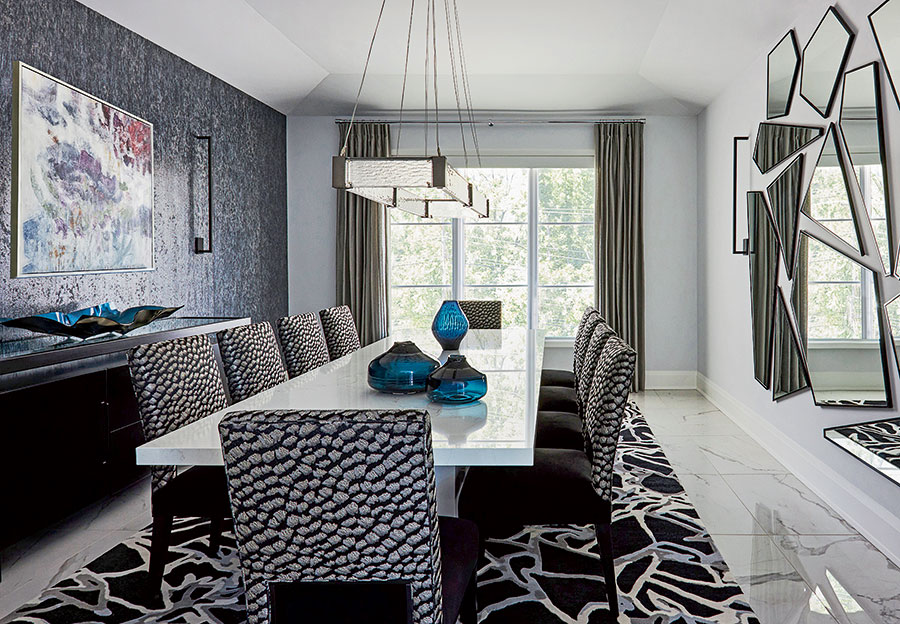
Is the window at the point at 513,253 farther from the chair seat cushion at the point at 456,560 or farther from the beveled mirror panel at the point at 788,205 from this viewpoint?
the chair seat cushion at the point at 456,560

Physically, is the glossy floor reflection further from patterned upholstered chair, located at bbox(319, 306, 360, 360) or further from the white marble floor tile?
patterned upholstered chair, located at bbox(319, 306, 360, 360)

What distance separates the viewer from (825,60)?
11.6 feet

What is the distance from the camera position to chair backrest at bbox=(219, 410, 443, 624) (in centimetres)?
148

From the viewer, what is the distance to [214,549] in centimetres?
296

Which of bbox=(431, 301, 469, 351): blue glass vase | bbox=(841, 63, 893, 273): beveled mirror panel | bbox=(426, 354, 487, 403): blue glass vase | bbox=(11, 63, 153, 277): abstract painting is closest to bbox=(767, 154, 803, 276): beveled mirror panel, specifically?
bbox=(841, 63, 893, 273): beveled mirror panel

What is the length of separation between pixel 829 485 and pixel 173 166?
4.27 metres

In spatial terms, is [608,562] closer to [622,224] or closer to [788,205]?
[788,205]

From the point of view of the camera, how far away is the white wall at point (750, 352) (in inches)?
125

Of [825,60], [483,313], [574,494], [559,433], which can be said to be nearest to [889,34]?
[825,60]

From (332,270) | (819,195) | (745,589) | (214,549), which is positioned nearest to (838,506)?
(745,589)

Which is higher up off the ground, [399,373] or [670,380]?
[399,373]

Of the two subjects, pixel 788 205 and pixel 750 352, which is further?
pixel 750 352

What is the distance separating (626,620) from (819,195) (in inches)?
90.1

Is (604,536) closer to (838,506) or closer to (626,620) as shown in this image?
(626,620)
